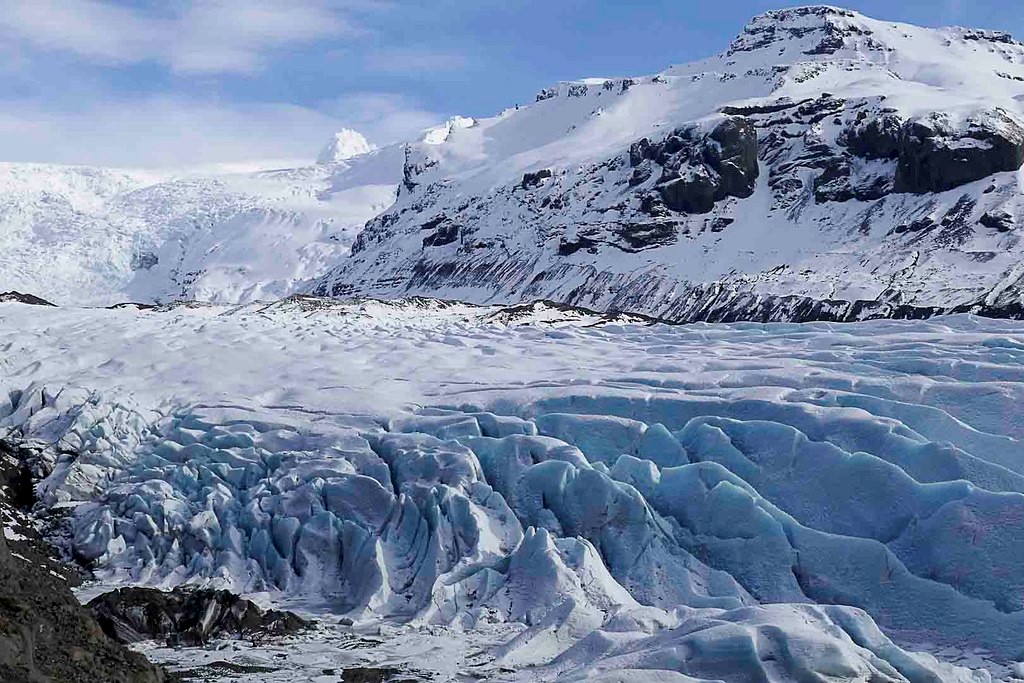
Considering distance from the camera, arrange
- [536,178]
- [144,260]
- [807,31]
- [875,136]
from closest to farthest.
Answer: [875,136] → [536,178] → [807,31] → [144,260]

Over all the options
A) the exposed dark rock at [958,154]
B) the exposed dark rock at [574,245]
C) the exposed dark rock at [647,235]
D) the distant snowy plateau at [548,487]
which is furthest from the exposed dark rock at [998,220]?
the distant snowy plateau at [548,487]

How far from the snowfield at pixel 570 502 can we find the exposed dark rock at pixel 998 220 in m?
69.3

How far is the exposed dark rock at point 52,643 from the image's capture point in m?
10.9

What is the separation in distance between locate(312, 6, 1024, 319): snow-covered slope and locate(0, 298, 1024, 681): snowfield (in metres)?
60.1

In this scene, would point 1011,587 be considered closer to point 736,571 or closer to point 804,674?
point 736,571

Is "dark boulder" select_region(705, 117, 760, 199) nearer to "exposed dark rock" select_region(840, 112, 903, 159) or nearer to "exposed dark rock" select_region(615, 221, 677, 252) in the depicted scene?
"exposed dark rock" select_region(615, 221, 677, 252)

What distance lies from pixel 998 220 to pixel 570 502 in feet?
268

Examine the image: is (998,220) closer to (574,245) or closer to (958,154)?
(958,154)

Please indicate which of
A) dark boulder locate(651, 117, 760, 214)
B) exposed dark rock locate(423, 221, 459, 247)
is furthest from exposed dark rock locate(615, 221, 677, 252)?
exposed dark rock locate(423, 221, 459, 247)

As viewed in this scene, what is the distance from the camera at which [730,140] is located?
115125mm

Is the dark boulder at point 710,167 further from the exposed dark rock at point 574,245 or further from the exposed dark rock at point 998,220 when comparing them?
the exposed dark rock at point 998,220

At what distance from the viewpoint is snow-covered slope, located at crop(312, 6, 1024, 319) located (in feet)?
297

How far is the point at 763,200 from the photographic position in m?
112

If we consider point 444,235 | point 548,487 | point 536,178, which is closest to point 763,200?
point 536,178
